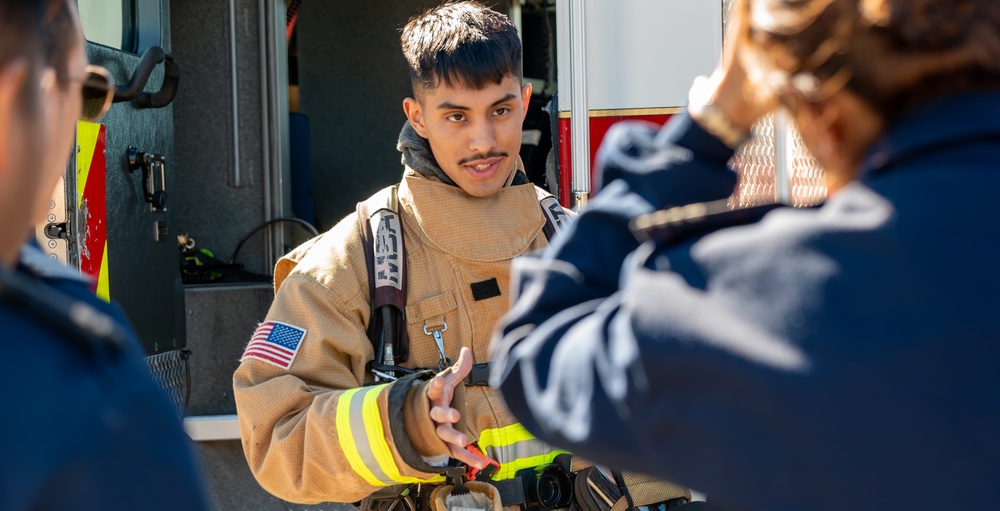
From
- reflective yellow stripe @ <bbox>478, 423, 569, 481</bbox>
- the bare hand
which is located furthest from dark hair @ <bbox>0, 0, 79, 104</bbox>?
reflective yellow stripe @ <bbox>478, 423, 569, 481</bbox>

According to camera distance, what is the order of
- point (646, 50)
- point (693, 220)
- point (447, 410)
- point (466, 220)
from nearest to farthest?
point (693, 220), point (447, 410), point (466, 220), point (646, 50)

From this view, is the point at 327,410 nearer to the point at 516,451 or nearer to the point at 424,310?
the point at 424,310

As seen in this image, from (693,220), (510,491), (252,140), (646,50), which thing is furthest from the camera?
(252,140)

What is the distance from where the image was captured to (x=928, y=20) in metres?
0.95

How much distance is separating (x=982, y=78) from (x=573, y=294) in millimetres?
447

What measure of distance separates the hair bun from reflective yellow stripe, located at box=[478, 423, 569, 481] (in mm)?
1402

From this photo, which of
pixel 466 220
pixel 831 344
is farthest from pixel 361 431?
pixel 831 344

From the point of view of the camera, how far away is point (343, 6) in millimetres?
5621

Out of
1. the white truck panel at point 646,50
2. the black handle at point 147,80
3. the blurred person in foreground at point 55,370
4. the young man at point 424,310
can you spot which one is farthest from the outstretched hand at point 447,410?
the black handle at point 147,80

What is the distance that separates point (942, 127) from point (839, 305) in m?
0.18

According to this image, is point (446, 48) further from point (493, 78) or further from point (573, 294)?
point (573, 294)

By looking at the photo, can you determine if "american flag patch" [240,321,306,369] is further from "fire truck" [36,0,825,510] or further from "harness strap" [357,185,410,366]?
"fire truck" [36,0,825,510]

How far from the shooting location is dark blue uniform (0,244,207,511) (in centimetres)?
86

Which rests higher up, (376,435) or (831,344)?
(831,344)
